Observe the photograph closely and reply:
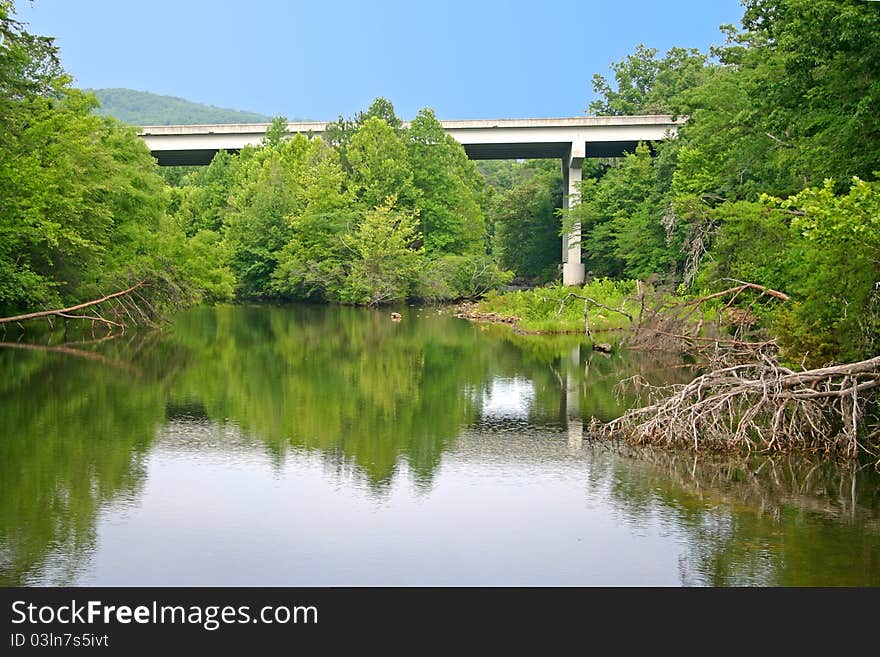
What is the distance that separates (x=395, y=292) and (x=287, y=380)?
3374cm

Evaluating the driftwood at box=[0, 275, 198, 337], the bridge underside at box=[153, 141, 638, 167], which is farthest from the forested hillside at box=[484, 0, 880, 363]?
the bridge underside at box=[153, 141, 638, 167]

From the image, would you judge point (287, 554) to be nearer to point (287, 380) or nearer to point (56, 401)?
point (56, 401)

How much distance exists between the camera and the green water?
11.5 meters

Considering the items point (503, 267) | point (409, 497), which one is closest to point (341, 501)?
point (409, 497)

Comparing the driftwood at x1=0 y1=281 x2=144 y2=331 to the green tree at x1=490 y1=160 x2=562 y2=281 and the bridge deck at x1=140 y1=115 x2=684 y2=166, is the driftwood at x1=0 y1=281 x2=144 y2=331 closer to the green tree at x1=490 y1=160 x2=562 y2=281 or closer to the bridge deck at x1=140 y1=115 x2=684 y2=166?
the bridge deck at x1=140 y1=115 x2=684 y2=166

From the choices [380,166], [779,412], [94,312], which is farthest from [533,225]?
[779,412]

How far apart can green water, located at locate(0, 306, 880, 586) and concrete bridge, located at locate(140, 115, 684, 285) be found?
1746 inches

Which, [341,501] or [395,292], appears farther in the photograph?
[395,292]

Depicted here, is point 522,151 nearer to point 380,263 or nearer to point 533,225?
point 533,225

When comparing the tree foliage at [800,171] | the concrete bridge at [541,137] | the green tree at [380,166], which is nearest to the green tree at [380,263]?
the green tree at [380,166]

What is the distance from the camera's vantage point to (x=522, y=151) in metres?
79.8

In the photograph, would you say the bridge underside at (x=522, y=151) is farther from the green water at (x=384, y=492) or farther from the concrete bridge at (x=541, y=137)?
the green water at (x=384, y=492)

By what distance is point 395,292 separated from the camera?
2377 inches
